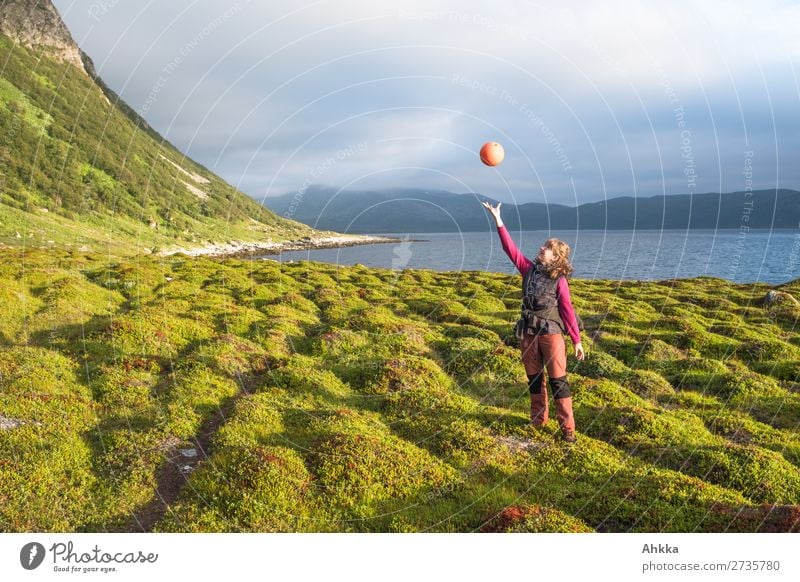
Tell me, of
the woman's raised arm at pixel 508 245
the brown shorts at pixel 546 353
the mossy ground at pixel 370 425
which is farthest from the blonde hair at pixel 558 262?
the mossy ground at pixel 370 425

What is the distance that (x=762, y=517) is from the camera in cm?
960

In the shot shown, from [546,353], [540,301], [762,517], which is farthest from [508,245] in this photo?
[762,517]

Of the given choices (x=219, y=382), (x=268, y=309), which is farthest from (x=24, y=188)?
(x=219, y=382)

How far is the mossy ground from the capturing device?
32.3 ft

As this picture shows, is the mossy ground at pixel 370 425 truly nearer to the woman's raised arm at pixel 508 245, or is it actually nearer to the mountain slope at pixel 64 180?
the woman's raised arm at pixel 508 245

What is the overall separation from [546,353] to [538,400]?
1.73 m

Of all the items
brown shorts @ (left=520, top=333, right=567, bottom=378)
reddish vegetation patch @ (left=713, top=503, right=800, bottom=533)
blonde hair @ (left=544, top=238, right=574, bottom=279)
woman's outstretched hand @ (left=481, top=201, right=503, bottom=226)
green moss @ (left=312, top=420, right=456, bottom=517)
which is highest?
woman's outstretched hand @ (left=481, top=201, right=503, bottom=226)

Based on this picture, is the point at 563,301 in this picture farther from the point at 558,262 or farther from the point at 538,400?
the point at 538,400

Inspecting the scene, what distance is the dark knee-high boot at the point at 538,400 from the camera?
43.4 ft

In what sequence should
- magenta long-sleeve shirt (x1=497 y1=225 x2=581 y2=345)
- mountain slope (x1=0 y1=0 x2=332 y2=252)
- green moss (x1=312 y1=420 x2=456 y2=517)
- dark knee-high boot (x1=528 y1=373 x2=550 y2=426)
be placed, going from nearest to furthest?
green moss (x1=312 y1=420 x2=456 y2=517) < magenta long-sleeve shirt (x1=497 y1=225 x2=581 y2=345) < dark knee-high boot (x1=528 y1=373 x2=550 y2=426) < mountain slope (x1=0 y1=0 x2=332 y2=252)

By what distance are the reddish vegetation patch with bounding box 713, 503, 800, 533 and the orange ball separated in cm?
998

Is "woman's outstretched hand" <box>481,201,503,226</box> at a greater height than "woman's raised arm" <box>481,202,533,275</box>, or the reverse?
"woman's outstretched hand" <box>481,201,503,226</box>

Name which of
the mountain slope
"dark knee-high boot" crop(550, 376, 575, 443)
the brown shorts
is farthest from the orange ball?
the mountain slope

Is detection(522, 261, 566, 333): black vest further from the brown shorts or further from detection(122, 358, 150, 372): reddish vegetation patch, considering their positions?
detection(122, 358, 150, 372): reddish vegetation patch
